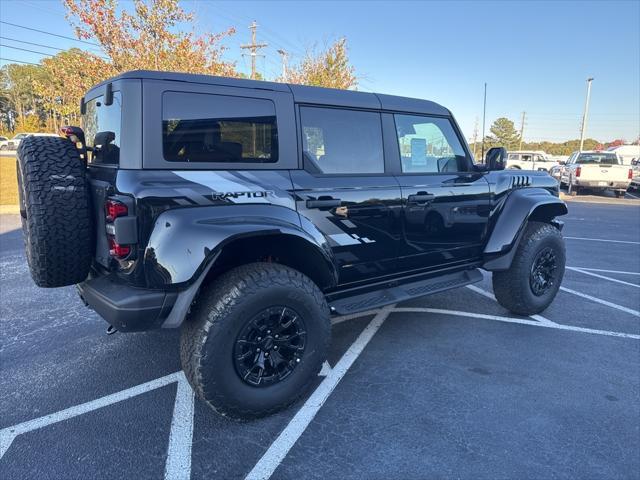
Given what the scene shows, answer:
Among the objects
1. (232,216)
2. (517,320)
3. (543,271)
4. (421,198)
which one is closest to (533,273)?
(543,271)

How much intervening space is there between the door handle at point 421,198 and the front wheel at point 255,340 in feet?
3.90

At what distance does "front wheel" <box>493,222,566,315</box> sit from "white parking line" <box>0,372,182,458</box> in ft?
10.1

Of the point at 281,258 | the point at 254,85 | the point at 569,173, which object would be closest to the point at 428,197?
the point at 281,258

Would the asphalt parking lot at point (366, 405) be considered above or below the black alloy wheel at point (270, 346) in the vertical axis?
below

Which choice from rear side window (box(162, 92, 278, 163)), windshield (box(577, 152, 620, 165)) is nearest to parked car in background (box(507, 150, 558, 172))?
windshield (box(577, 152, 620, 165))

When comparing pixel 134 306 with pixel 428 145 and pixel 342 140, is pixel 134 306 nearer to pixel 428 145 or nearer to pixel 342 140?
pixel 342 140

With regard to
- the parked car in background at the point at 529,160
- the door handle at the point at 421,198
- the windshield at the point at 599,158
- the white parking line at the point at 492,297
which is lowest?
the white parking line at the point at 492,297

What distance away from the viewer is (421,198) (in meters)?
3.44

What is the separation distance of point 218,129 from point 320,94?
2.94ft

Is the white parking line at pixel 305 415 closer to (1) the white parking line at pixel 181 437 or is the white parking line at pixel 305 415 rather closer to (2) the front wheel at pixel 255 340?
(2) the front wheel at pixel 255 340

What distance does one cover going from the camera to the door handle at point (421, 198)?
3.40 metres

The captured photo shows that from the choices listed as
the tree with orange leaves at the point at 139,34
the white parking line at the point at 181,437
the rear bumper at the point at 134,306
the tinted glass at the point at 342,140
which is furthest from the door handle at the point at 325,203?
the tree with orange leaves at the point at 139,34

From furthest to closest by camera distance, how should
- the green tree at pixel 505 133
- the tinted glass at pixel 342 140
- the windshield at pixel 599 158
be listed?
the green tree at pixel 505 133, the windshield at pixel 599 158, the tinted glass at pixel 342 140

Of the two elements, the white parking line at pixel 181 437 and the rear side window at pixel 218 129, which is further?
the rear side window at pixel 218 129
